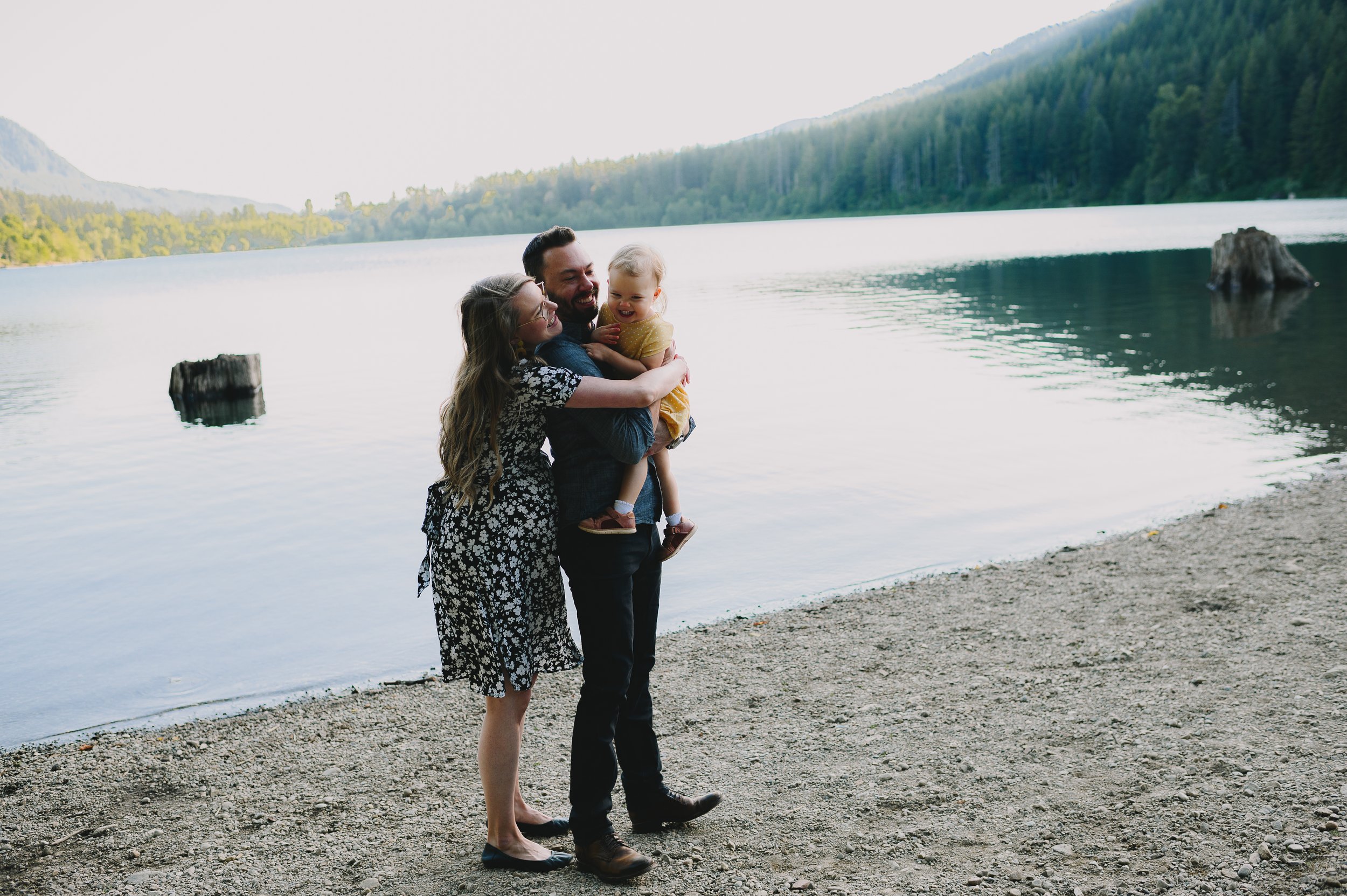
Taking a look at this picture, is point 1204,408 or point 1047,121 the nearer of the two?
point 1204,408

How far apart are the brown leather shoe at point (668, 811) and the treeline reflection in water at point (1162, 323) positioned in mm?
10311

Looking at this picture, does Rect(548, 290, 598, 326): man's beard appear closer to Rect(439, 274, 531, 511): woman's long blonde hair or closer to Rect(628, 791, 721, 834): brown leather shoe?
Rect(439, 274, 531, 511): woman's long blonde hair

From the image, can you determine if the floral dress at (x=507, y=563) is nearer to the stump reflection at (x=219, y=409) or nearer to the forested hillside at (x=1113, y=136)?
the stump reflection at (x=219, y=409)

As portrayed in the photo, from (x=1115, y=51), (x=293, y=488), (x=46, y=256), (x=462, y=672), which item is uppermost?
(x=1115, y=51)

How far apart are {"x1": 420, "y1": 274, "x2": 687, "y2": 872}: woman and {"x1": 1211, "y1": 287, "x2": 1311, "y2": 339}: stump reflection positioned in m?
21.4

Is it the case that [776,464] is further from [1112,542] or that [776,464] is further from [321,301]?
[321,301]

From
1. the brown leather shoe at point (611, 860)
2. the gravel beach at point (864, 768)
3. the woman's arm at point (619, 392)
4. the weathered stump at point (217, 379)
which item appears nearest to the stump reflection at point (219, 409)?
the weathered stump at point (217, 379)

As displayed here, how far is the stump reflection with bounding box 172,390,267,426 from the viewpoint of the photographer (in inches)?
739

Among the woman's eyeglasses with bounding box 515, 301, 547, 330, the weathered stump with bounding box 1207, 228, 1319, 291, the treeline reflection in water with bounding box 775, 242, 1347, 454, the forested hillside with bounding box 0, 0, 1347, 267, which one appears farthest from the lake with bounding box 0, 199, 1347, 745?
the forested hillside with bounding box 0, 0, 1347, 267

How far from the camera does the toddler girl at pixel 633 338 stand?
10.9 ft

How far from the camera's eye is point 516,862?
12.0 ft

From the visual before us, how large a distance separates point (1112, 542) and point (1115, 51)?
6730 inches

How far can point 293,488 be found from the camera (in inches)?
508

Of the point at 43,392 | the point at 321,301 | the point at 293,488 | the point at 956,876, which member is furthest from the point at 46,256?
the point at 956,876
